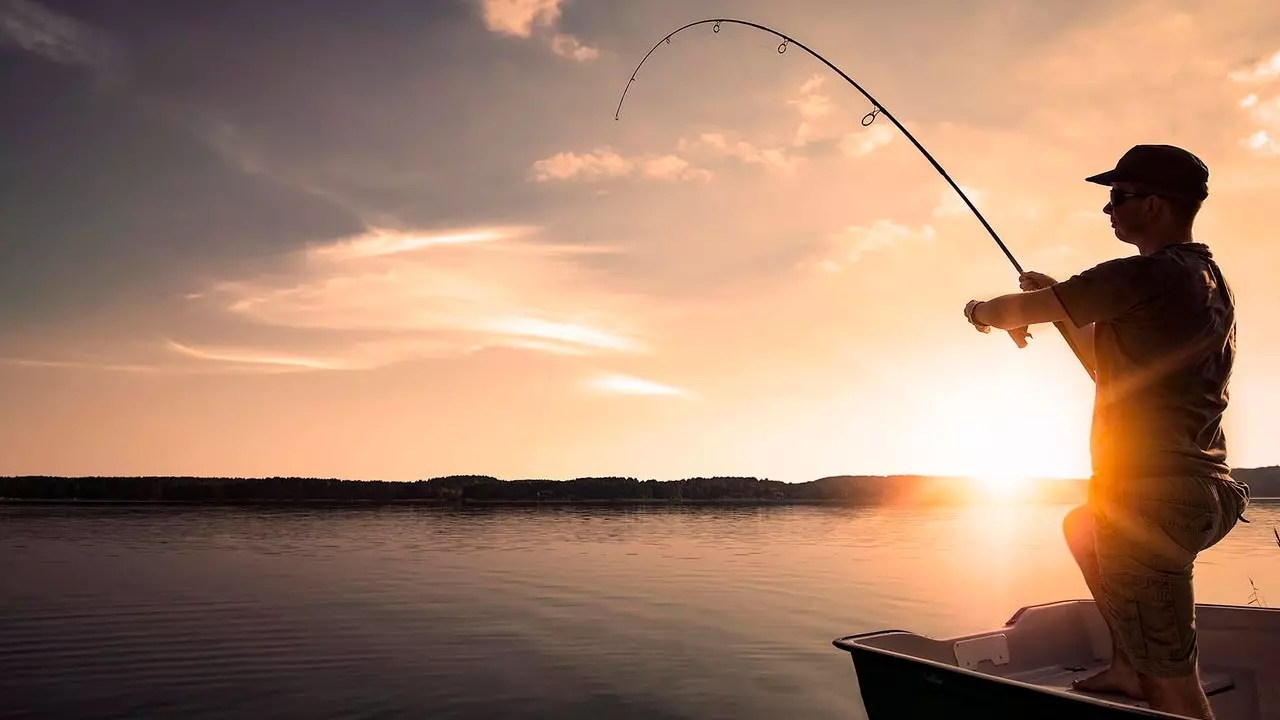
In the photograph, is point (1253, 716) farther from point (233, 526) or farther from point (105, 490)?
point (105, 490)

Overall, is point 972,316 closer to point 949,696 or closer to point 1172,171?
point 1172,171

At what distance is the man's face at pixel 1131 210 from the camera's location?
177 inches

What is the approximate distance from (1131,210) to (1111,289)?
71 cm

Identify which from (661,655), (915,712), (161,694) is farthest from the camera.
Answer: (661,655)

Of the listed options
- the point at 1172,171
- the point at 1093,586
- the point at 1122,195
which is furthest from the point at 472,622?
the point at 1172,171

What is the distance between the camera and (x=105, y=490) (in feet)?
435

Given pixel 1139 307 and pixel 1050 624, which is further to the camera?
pixel 1050 624

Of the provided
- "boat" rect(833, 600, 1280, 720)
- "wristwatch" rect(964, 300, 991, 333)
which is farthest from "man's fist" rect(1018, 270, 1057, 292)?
"boat" rect(833, 600, 1280, 720)

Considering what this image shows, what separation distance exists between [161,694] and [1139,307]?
1137 cm

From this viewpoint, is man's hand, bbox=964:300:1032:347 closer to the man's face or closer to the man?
the man

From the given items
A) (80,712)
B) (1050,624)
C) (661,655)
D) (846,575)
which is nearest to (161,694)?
(80,712)

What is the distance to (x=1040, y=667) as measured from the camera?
24.5 feet

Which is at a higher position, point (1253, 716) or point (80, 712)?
point (1253, 716)

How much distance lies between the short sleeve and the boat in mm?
2032
